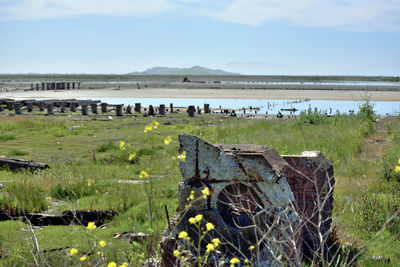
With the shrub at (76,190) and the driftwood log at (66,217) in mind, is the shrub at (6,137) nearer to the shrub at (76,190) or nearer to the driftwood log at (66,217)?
the shrub at (76,190)

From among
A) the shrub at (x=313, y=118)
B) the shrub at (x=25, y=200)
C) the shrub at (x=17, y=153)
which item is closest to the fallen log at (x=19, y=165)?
the shrub at (x=25, y=200)

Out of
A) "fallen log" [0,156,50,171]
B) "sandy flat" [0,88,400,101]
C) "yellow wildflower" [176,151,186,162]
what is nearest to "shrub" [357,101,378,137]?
"fallen log" [0,156,50,171]

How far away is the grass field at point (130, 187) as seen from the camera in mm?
6309

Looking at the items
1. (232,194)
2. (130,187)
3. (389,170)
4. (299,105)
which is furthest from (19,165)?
(299,105)

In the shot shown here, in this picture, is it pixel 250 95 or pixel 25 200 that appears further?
pixel 250 95

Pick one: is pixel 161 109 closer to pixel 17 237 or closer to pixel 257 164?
pixel 17 237

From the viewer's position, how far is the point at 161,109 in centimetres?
3716

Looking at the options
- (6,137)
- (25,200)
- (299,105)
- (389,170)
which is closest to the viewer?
(25,200)

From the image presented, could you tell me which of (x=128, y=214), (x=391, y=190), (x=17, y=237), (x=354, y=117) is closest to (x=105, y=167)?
(x=128, y=214)

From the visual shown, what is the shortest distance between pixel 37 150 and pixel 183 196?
48.8ft

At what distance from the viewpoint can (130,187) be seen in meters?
11.3

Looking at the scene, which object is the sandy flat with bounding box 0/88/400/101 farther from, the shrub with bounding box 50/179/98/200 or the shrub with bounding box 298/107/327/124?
the shrub with bounding box 50/179/98/200

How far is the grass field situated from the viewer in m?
6.31

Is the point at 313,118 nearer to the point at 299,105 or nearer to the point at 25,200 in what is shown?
the point at 25,200
